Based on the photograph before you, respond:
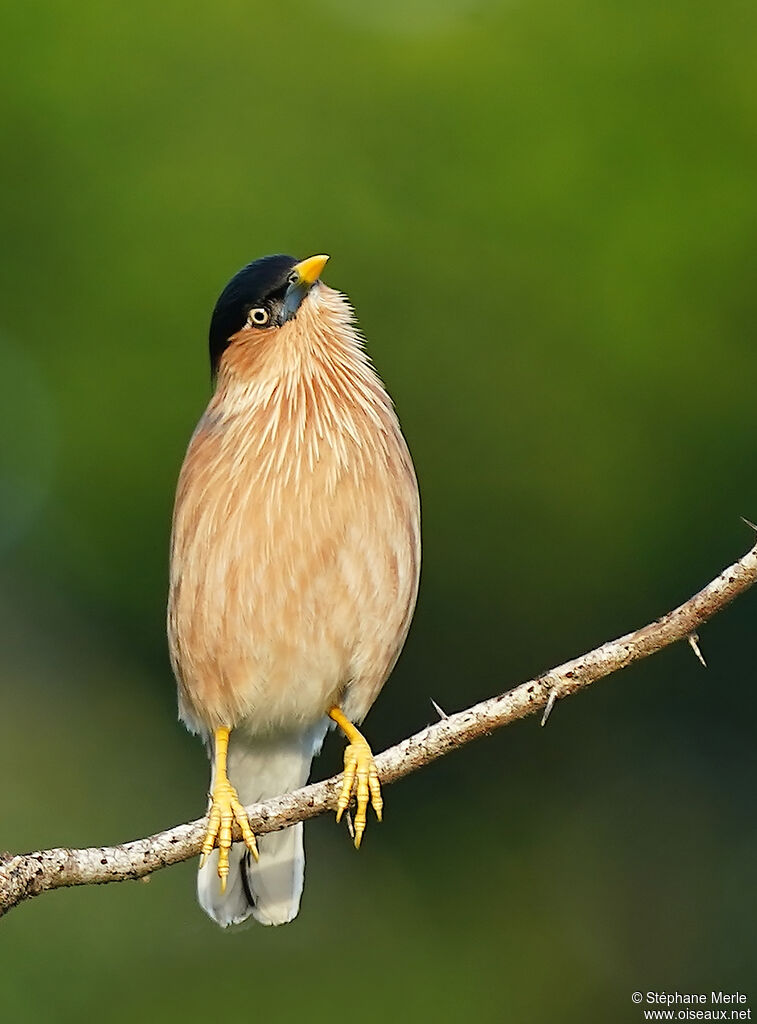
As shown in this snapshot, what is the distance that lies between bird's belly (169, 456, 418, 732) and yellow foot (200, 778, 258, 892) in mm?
293

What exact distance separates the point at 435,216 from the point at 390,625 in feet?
9.77

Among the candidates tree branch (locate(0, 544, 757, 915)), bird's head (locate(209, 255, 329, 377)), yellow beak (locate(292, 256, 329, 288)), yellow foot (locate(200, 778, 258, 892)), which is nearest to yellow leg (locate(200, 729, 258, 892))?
yellow foot (locate(200, 778, 258, 892))

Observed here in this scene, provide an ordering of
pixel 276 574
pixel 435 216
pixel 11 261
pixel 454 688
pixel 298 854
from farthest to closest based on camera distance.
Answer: pixel 11 261 < pixel 435 216 < pixel 454 688 < pixel 298 854 < pixel 276 574

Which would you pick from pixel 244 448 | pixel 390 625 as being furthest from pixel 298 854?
pixel 244 448

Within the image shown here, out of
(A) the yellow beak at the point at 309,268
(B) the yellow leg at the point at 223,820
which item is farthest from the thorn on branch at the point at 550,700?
(A) the yellow beak at the point at 309,268

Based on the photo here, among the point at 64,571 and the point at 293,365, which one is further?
the point at 64,571

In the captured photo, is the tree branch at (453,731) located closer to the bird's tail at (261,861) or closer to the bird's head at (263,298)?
the bird's tail at (261,861)

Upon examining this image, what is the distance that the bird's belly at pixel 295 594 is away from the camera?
3992 mm

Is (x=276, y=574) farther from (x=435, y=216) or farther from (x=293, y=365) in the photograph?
(x=435, y=216)

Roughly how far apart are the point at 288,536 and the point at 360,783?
2.01 ft

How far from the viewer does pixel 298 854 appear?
15.3ft

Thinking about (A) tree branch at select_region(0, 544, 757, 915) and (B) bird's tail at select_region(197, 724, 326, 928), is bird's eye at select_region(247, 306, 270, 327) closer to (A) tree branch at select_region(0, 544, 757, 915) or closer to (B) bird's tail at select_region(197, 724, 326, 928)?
(B) bird's tail at select_region(197, 724, 326, 928)

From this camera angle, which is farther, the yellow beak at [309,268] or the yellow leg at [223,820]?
the yellow beak at [309,268]

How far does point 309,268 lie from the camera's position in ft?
13.7
